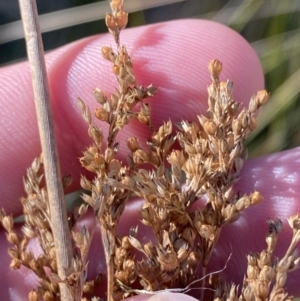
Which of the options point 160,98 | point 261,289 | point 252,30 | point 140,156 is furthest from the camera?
point 252,30

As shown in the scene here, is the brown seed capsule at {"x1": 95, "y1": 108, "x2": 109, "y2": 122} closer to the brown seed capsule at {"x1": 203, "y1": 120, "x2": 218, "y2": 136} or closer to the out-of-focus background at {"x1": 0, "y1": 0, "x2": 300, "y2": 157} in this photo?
the brown seed capsule at {"x1": 203, "y1": 120, "x2": 218, "y2": 136}

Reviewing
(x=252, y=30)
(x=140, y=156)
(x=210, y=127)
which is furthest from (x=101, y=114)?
(x=252, y=30)

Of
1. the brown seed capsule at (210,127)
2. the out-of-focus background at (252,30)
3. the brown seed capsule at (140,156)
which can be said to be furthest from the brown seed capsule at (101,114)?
the out-of-focus background at (252,30)

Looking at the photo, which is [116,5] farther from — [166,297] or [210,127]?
[166,297]

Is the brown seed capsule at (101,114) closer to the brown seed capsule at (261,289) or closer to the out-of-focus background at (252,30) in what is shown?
the brown seed capsule at (261,289)

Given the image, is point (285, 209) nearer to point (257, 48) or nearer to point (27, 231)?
point (27, 231)

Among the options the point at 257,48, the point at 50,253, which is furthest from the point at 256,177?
the point at 257,48
